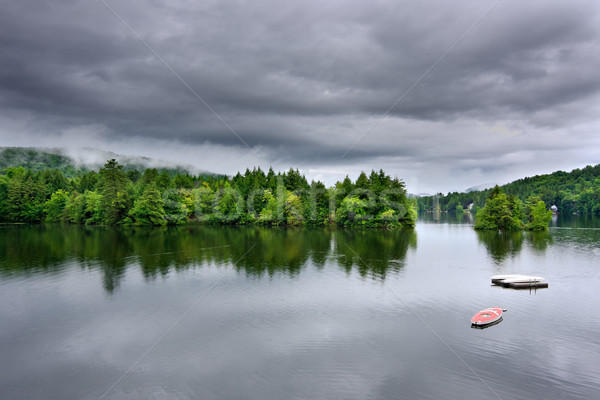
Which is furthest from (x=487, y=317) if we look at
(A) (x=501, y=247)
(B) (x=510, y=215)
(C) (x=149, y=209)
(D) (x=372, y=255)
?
(C) (x=149, y=209)

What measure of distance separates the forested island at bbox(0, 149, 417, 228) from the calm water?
185ft

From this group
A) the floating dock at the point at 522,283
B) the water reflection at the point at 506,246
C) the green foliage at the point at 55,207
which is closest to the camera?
the floating dock at the point at 522,283

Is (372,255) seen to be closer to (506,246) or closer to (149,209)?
(506,246)

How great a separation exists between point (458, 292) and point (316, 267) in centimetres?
1613

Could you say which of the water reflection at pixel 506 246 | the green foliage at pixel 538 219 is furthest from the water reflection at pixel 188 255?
the green foliage at pixel 538 219

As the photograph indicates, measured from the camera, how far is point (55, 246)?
57.0 m

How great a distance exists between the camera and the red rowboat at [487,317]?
74.3ft

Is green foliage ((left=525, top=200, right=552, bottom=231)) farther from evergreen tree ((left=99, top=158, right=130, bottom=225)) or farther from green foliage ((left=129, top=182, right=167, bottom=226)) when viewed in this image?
evergreen tree ((left=99, top=158, right=130, bottom=225))

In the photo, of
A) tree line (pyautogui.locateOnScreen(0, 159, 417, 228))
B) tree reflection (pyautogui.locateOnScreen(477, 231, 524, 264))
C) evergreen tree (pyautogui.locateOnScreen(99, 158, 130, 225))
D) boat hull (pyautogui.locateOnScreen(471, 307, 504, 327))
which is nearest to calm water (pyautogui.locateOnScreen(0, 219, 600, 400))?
boat hull (pyautogui.locateOnScreen(471, 307, 504, 327))

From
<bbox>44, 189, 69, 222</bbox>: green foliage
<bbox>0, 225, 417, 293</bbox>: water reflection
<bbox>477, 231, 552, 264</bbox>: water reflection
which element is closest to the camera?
<bbox>0, 225, 417, 293</bbox>: water reflection

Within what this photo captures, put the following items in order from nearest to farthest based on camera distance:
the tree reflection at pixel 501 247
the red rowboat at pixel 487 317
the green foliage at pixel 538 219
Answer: the red rowboat at pixel 487 317
the tree reflection at pixel 501 247
the green foliage at pixel 538 219

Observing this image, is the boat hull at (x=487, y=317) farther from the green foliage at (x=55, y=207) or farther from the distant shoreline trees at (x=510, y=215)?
the green foliage at (x=55, y=207)

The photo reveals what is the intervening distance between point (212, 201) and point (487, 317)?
104517 millimetres

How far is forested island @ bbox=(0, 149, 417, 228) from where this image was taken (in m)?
99.4
